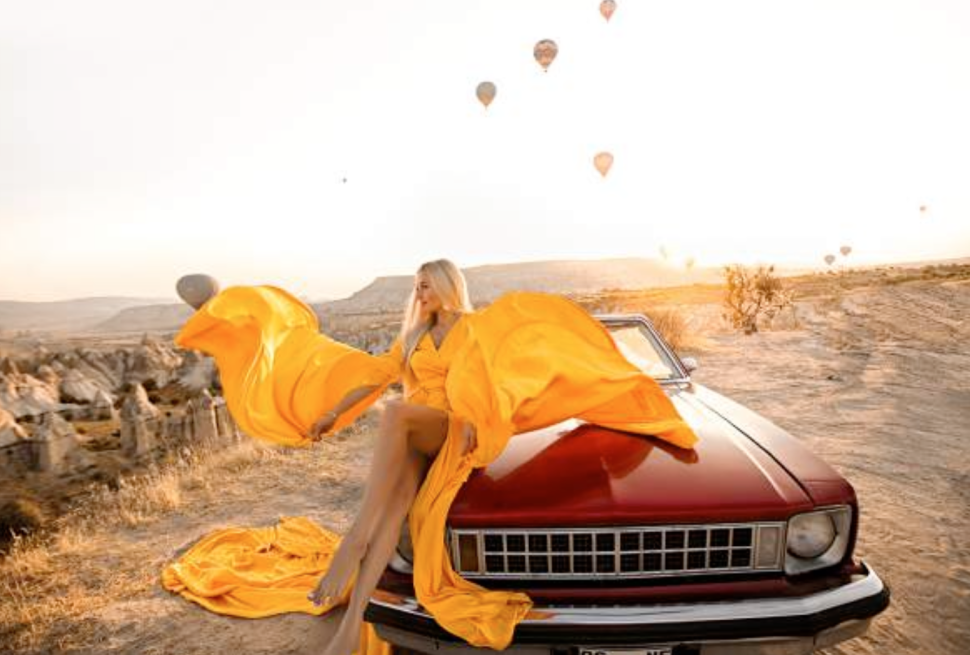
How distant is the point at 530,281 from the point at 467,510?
16486 centimetres

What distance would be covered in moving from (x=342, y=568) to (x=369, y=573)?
0.48 feet

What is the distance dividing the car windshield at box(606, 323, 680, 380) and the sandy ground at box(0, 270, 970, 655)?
1.74 meters

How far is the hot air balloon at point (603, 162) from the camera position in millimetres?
21859

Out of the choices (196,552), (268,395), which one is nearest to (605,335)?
(268,395)

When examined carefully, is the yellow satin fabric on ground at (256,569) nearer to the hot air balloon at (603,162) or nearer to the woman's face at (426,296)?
the woman's face at (426,296)

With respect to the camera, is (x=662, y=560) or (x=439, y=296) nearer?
(x=662, y=560)

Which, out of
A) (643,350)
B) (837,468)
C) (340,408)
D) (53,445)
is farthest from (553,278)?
(340,408)

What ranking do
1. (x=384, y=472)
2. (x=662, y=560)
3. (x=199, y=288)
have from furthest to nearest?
(x=199, y=288)
(x=384, y=472)
(x=662, y=560)

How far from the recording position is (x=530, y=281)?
16600 cm

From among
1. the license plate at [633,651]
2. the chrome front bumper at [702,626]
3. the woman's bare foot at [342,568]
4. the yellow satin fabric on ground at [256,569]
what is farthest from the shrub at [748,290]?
the woman's bare foot at [342,568]

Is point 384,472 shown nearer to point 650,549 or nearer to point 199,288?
point 650,549

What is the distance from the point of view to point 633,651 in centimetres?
204

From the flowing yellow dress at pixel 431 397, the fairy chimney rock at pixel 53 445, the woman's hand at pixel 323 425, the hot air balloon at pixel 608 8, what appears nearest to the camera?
the flowing yellow dress at pixel 431 397

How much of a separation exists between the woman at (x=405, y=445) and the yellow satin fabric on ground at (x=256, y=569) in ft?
3.00
